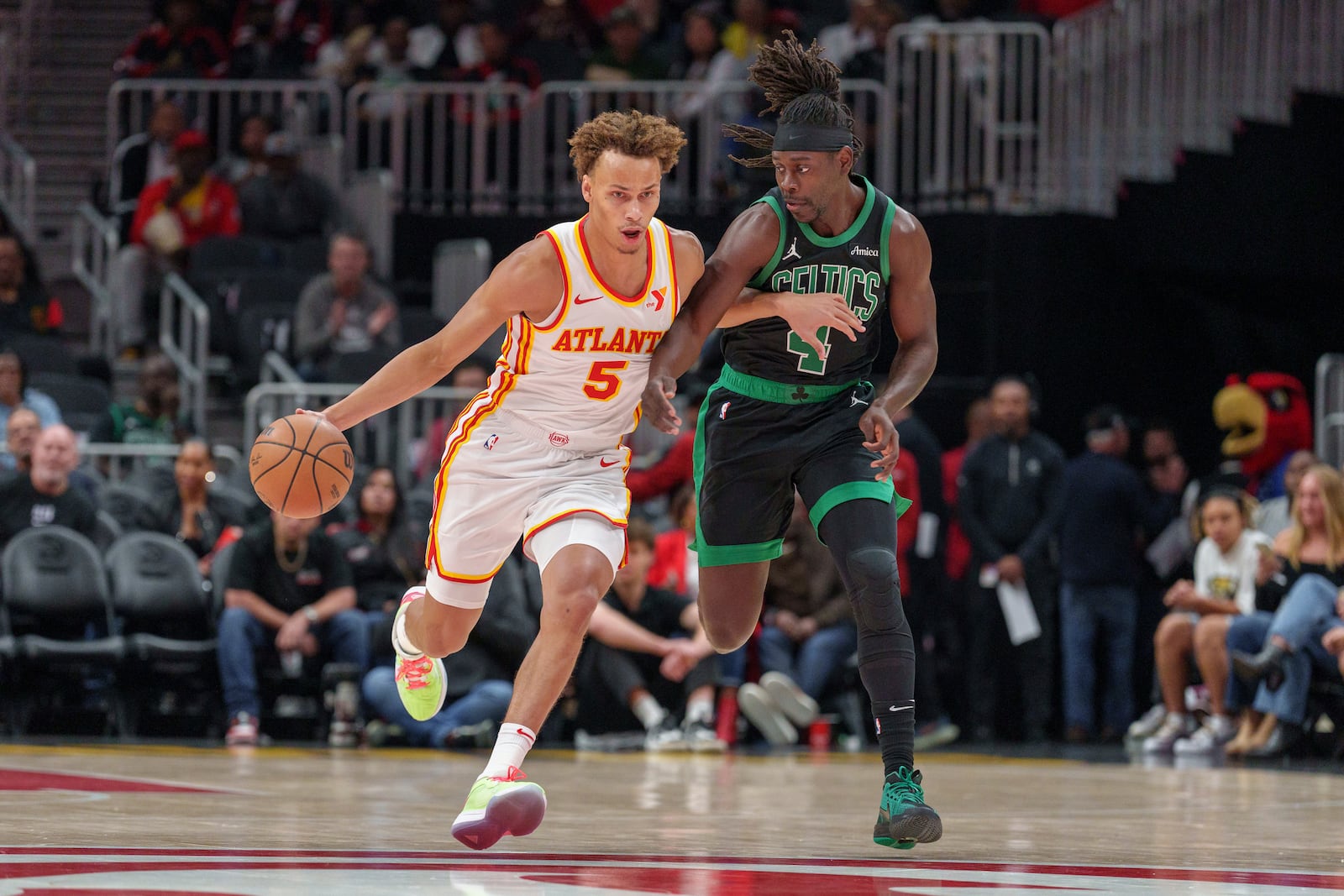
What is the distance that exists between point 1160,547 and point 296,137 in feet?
23.9

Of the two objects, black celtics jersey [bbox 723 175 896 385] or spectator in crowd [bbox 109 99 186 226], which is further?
spectator in crowd [bbox 109 99 186 226]

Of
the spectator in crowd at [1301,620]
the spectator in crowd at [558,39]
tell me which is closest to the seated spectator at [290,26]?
the spectator in crowd at [558,39]

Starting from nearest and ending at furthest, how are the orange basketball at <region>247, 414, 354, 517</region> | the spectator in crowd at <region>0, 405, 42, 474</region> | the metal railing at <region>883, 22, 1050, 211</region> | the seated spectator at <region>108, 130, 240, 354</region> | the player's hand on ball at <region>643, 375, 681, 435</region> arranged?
the player's hand on ball at <region>643, 375, 681, 435</region>, the orange basketball at <region>247, 414, 354, 517</region>, the spectator in crowd at <region>0, 405, 42, 474</region>, the metal railing at <region>883, 22, 1050, 211</region>, the seated spectator at <region>108, 130, 240, 354</region>

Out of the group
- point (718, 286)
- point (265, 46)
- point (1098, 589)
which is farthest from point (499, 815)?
point (265, 46)

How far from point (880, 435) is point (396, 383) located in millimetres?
1404

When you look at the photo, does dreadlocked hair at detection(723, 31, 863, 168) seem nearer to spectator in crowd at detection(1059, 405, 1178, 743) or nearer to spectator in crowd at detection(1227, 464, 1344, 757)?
spectator in crowd at detection(1227, 464, 1344, 757)

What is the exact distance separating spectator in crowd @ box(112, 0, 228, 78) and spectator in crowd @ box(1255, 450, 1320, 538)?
9.46 m

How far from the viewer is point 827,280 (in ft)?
19.4

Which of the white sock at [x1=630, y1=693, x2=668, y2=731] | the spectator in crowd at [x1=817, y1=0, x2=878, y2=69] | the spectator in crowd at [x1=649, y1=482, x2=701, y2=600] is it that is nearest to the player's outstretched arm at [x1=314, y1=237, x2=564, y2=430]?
the white sock at [x1=630, y1=693, x2=668, y2=731]

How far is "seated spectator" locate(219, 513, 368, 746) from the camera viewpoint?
10680 mm

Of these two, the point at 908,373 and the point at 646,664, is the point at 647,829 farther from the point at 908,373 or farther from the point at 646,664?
the point at 646,664

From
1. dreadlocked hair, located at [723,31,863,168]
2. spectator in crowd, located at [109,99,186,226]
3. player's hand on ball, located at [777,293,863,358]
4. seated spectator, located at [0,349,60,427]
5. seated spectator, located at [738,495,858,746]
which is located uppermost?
spectator in crowd, located at [109,99,186,226]

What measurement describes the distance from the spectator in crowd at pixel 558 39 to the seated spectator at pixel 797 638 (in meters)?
6.06

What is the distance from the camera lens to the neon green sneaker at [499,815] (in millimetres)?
4965
